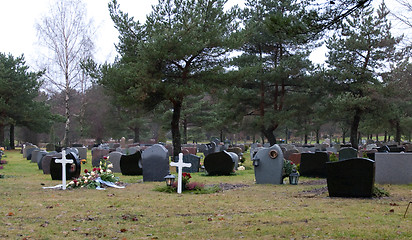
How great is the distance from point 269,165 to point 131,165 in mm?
6435

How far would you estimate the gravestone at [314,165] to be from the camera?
650 inches

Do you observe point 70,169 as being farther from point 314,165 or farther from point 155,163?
point 314,165

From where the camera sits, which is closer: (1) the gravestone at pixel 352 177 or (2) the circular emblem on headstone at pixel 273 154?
(1) the gravestone at pixel 352 177

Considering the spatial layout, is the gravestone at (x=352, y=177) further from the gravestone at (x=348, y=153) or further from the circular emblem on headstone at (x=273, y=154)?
the gravestone at (x=348, y=153)

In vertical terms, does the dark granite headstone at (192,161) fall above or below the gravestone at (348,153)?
below

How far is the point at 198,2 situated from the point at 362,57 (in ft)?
48.7

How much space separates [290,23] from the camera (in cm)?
930

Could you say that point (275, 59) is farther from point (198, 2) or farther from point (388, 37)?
point (198, 2)

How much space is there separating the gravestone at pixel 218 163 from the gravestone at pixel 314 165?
2.85 metres

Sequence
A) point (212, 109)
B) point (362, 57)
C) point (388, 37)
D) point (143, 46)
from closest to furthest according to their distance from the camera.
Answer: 1. point (143, 46)
2. point (388, 37)
3. point (362, 57)
4. point (212, 109)

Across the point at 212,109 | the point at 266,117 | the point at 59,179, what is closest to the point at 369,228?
the point at 59,179

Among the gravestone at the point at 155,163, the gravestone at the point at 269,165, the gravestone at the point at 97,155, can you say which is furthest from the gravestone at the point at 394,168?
the gravestone at the point at 97,155

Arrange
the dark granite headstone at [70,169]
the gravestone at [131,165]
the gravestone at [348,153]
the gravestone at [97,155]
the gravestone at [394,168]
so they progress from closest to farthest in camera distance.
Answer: the gravestone at [394,168] < the dark granite headstone at [70,169] < the gravestone at [348,153] < the gravestone at [131,165] < the gravestone at [97,155]

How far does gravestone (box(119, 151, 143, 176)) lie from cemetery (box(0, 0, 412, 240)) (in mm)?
50
